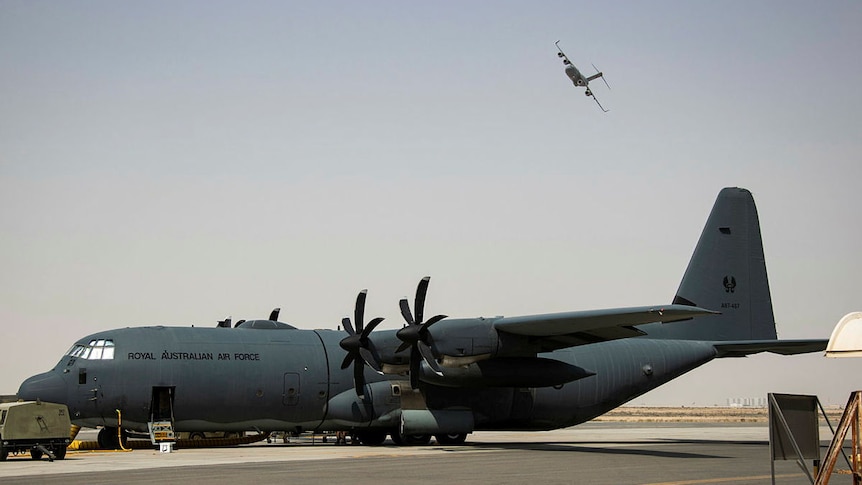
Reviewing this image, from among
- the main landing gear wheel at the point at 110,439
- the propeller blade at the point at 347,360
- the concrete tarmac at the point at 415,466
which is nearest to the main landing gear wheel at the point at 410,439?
the concrete tarmac at the point at 415,466

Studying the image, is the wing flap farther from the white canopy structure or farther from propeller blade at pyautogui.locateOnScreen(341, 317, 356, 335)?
the white canopy structure

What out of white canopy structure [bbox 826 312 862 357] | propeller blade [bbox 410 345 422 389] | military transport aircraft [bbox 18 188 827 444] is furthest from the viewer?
propeller blade [bbox 410 345 422 389]

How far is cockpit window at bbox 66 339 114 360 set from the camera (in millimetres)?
27641

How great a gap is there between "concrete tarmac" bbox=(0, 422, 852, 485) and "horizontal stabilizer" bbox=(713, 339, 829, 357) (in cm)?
396

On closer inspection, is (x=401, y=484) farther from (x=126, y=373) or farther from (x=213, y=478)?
(x=126, y=373)

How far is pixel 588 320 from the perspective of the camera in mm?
26359

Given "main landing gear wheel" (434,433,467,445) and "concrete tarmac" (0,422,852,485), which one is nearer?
"concrete tarmac" (0,422,852,485)

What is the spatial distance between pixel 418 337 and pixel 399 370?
254 cm

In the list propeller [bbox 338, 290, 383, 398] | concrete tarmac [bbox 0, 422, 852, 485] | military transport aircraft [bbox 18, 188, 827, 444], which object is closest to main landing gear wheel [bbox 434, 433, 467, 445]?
military transport aircraft [bbox 18, 188, 827, 444]

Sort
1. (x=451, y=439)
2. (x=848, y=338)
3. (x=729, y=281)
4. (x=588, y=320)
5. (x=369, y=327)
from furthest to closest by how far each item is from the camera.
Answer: (x=729, y=281), (x=451, y=439), (x=369, y=327), (x=588, y=320), (x=848, y=338)

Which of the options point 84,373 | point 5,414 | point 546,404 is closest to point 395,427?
point 546,404

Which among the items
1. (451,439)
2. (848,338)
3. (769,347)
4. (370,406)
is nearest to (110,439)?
(370,406)

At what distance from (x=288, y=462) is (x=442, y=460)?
12.4 feet

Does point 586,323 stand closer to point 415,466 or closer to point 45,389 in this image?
point 415,466
